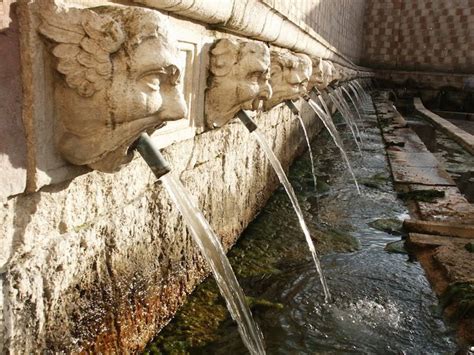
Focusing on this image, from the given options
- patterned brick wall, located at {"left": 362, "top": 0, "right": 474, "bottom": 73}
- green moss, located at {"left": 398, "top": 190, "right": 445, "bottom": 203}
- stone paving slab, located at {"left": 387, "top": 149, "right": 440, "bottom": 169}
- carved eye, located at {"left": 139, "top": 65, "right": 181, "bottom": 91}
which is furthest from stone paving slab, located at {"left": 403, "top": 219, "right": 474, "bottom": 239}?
patterned brick wall, located at {"left": 362, "top": 0, "right": 474, "bottom": 73}

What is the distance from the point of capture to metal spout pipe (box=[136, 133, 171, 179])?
1.40 m

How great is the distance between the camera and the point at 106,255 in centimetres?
159

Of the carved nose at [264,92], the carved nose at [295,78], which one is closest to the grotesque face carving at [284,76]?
the carved nose at [295,78]

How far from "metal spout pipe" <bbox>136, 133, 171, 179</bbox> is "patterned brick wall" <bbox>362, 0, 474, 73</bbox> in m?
15.7

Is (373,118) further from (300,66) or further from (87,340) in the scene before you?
(87,340)

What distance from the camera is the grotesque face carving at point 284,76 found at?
297cm

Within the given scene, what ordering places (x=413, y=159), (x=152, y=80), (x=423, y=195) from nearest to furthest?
(x=152, y=80), (x=423, y=195), (x=413, y=159)

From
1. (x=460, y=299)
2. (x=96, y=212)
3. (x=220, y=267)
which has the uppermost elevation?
(x=96, y=212)

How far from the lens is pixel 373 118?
9.41 m

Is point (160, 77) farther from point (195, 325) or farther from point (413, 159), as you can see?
point (413, 159)

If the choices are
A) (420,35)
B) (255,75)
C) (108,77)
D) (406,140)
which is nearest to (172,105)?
(108,77)

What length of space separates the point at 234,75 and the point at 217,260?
86 cm

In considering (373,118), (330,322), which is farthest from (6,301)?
(373,118)

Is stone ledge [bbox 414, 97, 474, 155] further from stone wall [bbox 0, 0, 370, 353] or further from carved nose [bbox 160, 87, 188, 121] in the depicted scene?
carved nose [bbox 160, 87, 188, 121]
